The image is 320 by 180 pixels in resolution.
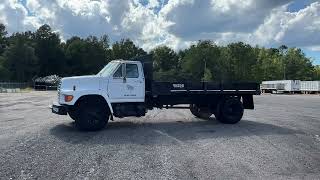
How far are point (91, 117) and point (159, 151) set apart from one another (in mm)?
4397

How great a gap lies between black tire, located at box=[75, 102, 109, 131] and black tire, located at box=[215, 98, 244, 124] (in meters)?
4.90

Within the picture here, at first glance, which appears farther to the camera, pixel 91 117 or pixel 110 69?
pixel 110 69

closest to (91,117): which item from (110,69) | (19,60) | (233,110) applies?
(110,69)

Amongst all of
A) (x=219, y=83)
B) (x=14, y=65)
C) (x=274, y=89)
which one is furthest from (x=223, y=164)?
(x=14, y=65)

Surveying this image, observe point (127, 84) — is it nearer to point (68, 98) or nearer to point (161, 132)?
point (68, 98)

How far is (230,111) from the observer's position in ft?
59.6

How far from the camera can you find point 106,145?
12195 millimetres

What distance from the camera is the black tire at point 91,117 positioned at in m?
15.0

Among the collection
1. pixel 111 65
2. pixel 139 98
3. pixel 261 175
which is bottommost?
pixel 261 175

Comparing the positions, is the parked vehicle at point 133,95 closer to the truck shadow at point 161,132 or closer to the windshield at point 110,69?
the windshield at point 110,69

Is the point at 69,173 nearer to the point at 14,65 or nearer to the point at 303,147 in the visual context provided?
the point at 303,147

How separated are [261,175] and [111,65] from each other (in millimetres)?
8695

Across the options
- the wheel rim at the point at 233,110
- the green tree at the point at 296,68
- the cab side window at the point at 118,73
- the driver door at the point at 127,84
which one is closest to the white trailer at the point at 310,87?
the green tree at the point at 296,68

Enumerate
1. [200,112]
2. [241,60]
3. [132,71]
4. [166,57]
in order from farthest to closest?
1. [166,57]
2. [241,60]
3. [200,112]
4. [132,71]
